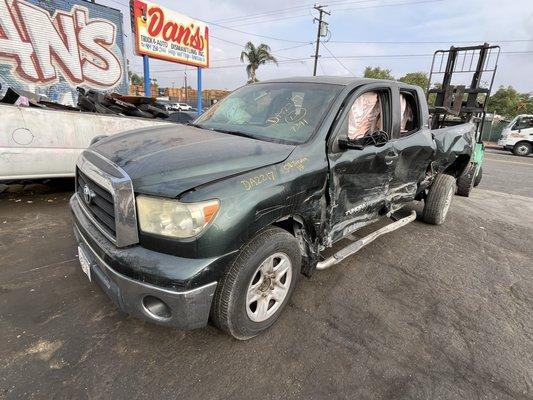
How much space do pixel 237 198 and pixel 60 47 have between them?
35.7 ft

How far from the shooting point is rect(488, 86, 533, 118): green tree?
3425 centimetres

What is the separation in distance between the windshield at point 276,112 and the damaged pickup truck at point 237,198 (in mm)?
14

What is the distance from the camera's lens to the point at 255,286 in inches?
90.0

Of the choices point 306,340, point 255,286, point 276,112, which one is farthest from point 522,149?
point 255,286

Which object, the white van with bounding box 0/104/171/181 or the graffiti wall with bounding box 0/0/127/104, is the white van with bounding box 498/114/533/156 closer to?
the graffiti wall with bounding box 0/0/127/104

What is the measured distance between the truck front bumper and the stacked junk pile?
312cm

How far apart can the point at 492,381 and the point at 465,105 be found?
7319 millimetres

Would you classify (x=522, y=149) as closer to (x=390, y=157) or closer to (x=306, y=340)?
(x=390, y=157)

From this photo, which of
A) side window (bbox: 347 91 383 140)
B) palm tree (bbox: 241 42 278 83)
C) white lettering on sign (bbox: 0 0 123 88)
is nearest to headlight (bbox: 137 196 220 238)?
side window (bbox: 347 91 383 140)

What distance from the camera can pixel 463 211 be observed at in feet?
19.6

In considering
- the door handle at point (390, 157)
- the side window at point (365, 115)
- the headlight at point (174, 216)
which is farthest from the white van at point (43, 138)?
the door handle at point (390, 157)

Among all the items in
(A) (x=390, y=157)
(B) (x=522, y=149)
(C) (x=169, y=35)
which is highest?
(C) (x=169, y=35)

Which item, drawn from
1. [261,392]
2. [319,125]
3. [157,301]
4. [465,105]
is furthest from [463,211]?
[157,301]

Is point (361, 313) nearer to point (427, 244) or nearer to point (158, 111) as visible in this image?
point (427, 244)
